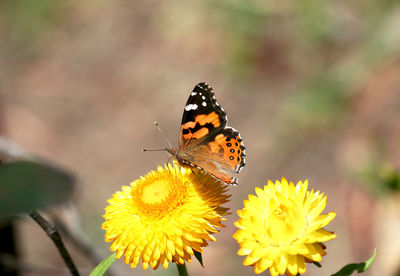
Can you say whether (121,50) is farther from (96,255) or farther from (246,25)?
(96,255)

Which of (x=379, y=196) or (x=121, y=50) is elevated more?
(x=121, y=50)

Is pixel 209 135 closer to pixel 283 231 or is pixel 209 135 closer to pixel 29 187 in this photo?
pixel 283 231

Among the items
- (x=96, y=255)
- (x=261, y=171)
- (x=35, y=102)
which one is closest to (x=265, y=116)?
(x=261, y=171)

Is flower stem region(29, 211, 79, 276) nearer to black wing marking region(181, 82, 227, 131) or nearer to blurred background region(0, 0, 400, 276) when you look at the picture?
black wing marking region(181, 82, 227, 131)

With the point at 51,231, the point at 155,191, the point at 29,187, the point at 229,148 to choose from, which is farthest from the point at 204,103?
the point at 29,187

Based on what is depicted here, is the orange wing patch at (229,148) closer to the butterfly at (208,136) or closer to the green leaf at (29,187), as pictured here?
the butterfly at (208,136)

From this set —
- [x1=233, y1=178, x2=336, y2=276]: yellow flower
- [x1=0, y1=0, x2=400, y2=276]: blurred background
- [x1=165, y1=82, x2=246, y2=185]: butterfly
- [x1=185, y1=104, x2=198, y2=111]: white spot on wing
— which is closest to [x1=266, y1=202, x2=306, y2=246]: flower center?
[x1=233, y1=178, x2=336, y2=276]: yellow flower

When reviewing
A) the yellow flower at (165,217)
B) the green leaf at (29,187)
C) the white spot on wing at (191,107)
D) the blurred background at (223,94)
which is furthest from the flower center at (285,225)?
the blurred background at (223,94)
